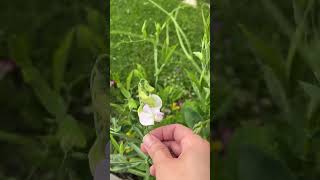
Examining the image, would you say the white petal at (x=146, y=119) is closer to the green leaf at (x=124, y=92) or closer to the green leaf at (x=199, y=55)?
the green leaf at (x=124, y=92)

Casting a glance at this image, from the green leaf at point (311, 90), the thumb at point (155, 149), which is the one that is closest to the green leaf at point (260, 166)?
the green leaf at point (311, 90)

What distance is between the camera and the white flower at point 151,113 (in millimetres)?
1076

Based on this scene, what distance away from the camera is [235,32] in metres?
0.83

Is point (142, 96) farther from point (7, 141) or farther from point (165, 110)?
point (7, 141)

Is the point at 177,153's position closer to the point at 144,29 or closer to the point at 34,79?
the point at 144,29

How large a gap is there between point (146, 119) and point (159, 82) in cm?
8

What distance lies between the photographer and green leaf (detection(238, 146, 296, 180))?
806mm

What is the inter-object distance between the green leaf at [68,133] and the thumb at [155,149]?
0.26 metres

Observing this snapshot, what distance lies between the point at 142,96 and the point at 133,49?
0.10 m

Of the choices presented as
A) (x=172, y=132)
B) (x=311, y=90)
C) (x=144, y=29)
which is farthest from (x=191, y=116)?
(x=311, y=90)

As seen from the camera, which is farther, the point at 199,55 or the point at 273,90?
the point at 199,55

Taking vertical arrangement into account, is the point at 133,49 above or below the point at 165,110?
above

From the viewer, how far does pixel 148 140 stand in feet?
3.47

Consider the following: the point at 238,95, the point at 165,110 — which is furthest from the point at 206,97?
the point at 238,95
